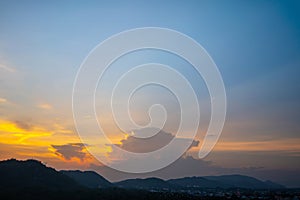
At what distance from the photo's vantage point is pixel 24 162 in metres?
195

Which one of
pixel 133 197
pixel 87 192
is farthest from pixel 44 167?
pixel 133 197

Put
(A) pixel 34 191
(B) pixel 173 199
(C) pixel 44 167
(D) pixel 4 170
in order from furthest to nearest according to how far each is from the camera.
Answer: (C) pixel 44 167 → (D) pixel 4 170 → (B) pixel 173 199 → (A) pixel 34 191

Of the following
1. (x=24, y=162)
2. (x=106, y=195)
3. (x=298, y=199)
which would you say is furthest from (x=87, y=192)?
(x=298, y=199)

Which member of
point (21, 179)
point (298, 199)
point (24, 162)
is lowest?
point (298, 199)

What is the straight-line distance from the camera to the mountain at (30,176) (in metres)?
156

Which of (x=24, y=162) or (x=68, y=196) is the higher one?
(x=24, y=162)

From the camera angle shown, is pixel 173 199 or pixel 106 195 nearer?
pixel 106 195

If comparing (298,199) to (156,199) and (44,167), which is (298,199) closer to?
(156,199)

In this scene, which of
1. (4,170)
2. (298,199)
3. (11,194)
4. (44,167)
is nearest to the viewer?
(11,194)

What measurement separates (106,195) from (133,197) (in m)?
10.2

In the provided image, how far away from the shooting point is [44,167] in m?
192

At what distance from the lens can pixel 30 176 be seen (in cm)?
17062

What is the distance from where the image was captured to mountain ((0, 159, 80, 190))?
156m

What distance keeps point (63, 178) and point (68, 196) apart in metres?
61.4
